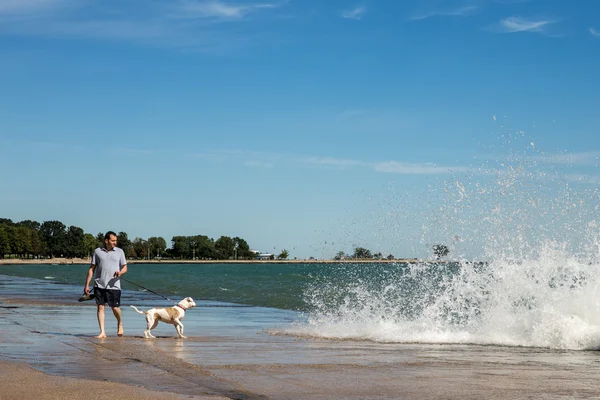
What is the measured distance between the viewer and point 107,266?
575 inches

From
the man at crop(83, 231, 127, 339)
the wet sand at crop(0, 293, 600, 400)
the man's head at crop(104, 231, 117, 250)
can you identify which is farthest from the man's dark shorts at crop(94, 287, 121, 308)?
the man's head at crop(104, 231, 117, 250)

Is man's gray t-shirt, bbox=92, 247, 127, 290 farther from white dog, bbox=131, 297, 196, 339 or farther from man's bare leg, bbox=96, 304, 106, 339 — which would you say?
white dog, bbox=131, 297, 196, 339

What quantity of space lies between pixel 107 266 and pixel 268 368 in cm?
489

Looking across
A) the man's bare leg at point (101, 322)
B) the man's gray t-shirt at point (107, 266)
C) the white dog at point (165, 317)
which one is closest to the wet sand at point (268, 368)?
the man's bare leg at point (101, 322)

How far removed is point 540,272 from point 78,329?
32.2 feet

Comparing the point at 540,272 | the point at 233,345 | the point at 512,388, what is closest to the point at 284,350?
the point at 233,345

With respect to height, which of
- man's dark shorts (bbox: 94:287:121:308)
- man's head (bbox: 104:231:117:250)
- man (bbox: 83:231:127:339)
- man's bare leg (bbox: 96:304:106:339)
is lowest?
man's bare leg (bbox: 96:304:106:339)

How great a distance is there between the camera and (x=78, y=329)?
1666 cm

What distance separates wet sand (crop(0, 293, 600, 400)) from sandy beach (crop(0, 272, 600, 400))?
0.04 feet

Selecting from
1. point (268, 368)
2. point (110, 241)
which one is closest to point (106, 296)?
point (110, 241)

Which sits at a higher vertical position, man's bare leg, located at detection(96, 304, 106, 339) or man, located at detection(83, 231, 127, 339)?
man, located at detection(83, 231, 127, 339)

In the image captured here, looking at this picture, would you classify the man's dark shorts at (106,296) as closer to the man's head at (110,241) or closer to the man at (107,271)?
the man at (107,271)

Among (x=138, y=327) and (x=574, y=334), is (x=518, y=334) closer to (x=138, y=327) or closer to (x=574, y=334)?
(x=574, y=334)

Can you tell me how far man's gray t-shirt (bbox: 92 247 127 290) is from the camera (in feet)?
47.9
